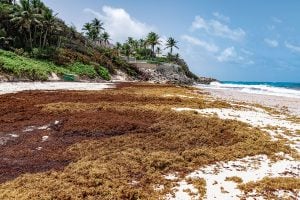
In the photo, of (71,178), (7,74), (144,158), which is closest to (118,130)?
(144,158)

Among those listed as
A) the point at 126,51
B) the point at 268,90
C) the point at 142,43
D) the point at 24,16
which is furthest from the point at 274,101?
the point at 142,43

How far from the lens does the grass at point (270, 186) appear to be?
10.7 metres

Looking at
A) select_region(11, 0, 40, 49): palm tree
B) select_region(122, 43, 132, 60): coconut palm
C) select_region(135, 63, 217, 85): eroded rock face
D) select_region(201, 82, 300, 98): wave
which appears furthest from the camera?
select_region(122, 43, 132, 60): coconut palm

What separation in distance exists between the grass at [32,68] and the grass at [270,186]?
46051 mm

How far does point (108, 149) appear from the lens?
14.8 meters

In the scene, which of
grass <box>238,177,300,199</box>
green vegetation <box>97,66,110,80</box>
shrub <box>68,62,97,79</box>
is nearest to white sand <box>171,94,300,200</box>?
grass <box>238,177,300,199</box>

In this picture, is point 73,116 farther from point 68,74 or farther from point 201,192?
point 68,74

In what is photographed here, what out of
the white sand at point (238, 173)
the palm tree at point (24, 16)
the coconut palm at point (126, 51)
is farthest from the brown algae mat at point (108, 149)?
the coconut palm at point (126, 51)

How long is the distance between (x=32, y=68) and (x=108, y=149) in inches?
1786

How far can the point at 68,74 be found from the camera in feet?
218

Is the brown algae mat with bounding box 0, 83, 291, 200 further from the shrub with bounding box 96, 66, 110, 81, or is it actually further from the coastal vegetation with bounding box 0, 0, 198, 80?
the shrub with bounding box 96, 66, 110, 81

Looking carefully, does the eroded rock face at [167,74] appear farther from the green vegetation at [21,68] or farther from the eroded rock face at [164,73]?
the green vegetation at [21,68]

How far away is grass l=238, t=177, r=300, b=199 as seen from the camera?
421 inches

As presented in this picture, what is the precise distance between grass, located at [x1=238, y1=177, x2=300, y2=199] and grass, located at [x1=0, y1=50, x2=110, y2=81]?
46051 millimetres
